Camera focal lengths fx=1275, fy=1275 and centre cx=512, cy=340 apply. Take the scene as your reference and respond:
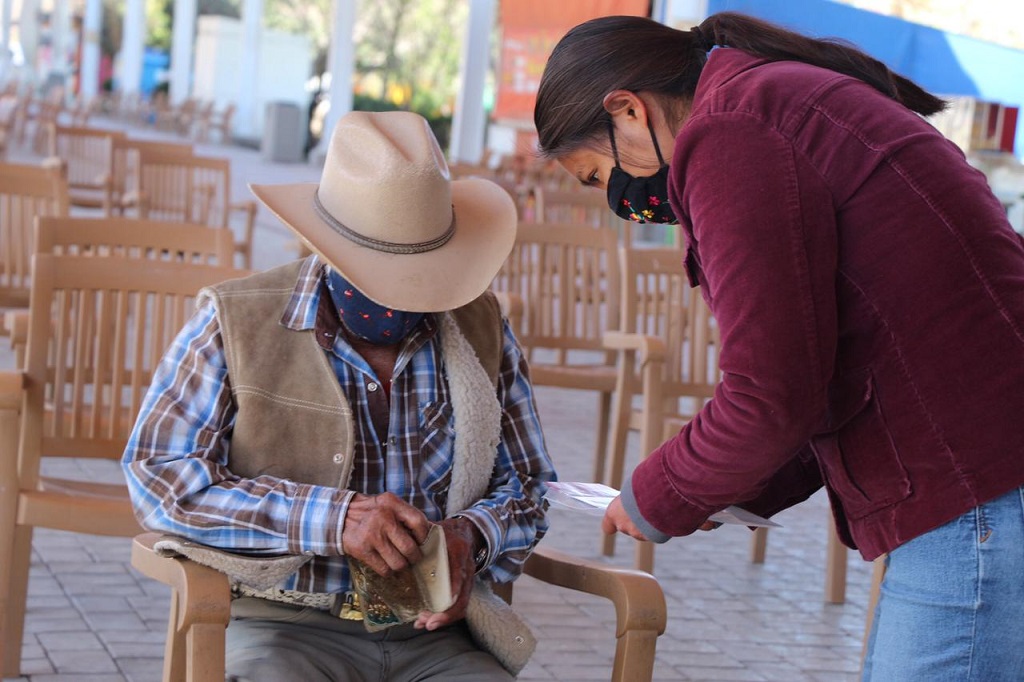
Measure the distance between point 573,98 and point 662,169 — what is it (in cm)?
16

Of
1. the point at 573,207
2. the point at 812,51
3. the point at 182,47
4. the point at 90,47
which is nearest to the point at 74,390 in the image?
the point at 812,51

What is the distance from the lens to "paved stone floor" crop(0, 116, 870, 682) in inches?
143

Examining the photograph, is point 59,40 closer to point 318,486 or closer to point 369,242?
point 369,242

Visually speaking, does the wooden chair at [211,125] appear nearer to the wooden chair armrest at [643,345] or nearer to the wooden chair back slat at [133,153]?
the wooden chair back slat at [133,153]

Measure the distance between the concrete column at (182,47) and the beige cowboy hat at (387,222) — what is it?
34.8 m

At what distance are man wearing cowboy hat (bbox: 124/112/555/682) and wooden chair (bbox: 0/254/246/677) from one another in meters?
0.88

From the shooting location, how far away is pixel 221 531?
2.21m

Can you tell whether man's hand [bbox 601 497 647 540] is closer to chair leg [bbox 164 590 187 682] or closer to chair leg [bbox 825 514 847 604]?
chair leg [bbox 164 590 187 682]

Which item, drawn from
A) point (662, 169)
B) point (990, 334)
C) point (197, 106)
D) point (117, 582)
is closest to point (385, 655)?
point (662, 169)

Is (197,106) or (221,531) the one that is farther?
(197,106)

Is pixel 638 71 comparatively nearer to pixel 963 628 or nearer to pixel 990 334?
pixel 990 334

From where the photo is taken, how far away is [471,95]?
16500 mm

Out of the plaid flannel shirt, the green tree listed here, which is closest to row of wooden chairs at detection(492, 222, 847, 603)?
the plaid flannel shirt

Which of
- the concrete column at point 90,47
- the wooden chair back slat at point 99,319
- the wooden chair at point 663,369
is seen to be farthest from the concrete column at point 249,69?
the wooden chair back slat at point 99,319
